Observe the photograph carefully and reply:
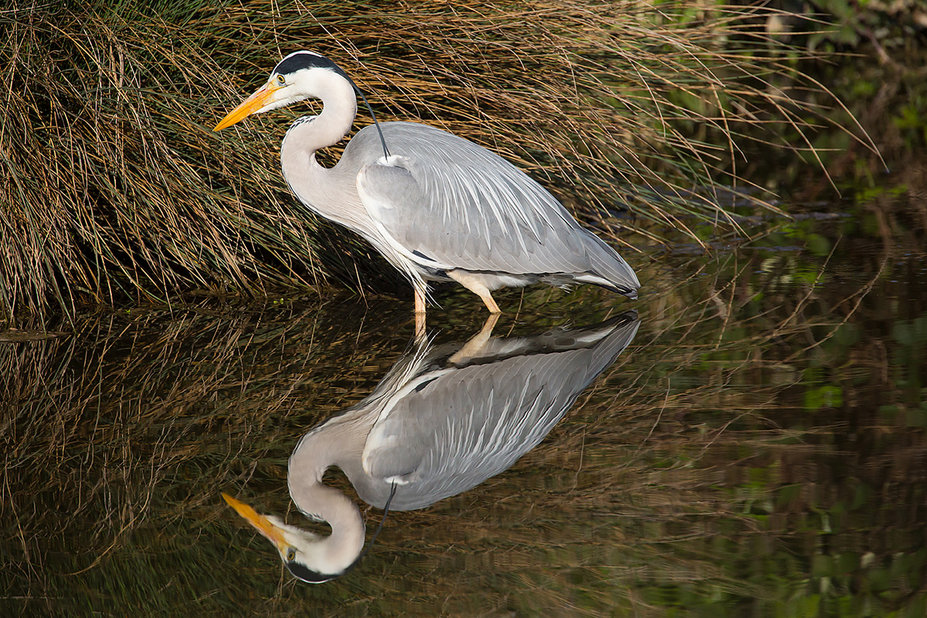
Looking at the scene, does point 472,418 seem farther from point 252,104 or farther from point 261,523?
point 252,104

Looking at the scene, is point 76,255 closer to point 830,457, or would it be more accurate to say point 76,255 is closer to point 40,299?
point 40,299

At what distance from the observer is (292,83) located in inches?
185

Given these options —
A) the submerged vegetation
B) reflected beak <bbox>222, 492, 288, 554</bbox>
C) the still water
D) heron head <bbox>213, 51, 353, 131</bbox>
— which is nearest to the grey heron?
heron head <bbox>213, 51, 353, 131</bbox>

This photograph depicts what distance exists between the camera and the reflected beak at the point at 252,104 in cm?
473

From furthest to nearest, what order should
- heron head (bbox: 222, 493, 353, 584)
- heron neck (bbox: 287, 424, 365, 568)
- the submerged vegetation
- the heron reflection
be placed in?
the submerged vegetation → the heron reflection → heron neck (bbox: 287, 424, 365, 568) → heron head (bbox: 222, 493, 353, 584)

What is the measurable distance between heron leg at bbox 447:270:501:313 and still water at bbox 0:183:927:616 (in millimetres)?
124

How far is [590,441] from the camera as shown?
3586 millimetres

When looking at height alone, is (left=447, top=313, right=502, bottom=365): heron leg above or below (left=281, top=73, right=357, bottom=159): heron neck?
below

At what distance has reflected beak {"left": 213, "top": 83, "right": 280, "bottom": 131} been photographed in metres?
4.73

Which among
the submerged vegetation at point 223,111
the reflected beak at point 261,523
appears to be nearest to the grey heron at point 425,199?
the submerged vegetation at point 223,111

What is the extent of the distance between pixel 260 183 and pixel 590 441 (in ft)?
7.98

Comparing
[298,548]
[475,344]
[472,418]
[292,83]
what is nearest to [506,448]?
[472,418]

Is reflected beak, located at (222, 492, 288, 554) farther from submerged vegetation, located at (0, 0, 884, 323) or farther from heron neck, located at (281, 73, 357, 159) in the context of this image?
submerged vegetation, located at (0, 0, 884, 323)

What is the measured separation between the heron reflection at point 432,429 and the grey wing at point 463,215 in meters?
0.35
